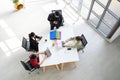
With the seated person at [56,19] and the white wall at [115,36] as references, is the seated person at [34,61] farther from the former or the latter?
the white wall at [115,36]

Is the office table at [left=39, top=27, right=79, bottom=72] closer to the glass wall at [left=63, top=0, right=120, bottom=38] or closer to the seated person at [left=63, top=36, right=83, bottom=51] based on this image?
the seated person at [left=63, top=36, right=83, bottom=51]

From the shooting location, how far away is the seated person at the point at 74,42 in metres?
5.67

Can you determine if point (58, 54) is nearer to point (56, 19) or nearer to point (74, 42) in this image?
point (74, 42)

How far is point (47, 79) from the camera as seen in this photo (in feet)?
19.3

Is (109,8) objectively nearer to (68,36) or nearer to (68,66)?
(68,36)

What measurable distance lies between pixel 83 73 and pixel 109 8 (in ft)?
7.50

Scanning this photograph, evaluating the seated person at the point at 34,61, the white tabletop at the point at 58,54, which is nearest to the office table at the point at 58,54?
the white tabletop at the point at 58,54

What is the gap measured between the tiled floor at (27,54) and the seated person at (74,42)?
789 millimetres

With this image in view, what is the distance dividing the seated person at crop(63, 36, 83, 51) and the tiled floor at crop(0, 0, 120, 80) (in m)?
0.79

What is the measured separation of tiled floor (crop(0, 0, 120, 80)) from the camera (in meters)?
5.99

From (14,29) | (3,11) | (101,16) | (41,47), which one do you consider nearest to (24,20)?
(14,29)

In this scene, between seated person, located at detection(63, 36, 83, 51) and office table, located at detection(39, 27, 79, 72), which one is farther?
seated person, located at detection(63, 36, 83, 51)

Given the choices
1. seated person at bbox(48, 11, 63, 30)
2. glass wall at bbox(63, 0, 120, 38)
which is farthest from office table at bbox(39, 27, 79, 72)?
glass wall at bbox(63, 0, 120, 38)

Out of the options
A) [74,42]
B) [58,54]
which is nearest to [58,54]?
[58,54]
